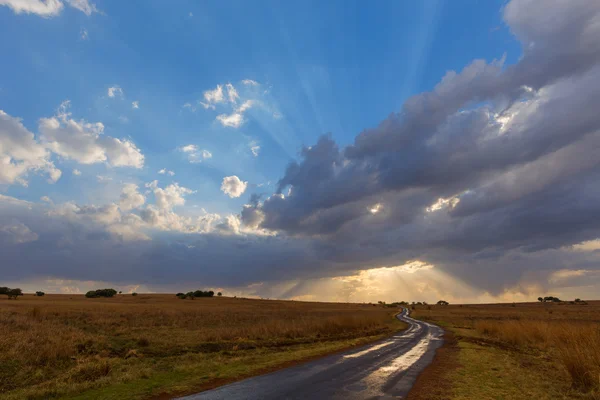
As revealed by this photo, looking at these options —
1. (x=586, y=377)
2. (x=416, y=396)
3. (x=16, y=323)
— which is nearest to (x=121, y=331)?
(x=16, y=323)

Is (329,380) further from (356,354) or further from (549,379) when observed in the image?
(549,379)

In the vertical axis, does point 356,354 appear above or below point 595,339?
below

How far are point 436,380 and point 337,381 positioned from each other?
4.07 m

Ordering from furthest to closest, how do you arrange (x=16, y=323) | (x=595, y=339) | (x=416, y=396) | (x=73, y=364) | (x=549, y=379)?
(x=16, y=323) → (x=73, y=364) → (x=595, y=339) → (x=549, y=379) → (x=416, y=396)

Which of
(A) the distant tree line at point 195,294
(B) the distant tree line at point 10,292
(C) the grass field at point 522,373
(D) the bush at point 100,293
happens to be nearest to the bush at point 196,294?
(A) the distant tree line at point 195,294

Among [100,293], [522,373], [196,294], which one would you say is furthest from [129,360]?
[196,294]

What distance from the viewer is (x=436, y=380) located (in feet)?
44.8

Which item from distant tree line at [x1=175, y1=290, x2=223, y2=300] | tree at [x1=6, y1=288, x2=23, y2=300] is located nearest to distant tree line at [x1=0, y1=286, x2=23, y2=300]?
tree at [x1=6, y1=288, x2=23, y2=300]

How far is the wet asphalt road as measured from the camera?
1087 cm

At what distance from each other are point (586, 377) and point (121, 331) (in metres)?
30.4

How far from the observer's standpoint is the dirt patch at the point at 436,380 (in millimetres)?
11312

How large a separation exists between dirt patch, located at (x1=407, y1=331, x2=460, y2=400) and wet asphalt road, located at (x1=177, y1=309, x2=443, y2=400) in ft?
1.10

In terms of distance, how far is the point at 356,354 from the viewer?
19969 mm

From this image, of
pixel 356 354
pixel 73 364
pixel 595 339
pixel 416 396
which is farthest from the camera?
pixel 356 354
